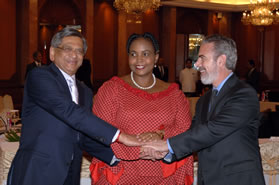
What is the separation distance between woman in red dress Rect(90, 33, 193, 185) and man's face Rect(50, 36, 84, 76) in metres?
0.33

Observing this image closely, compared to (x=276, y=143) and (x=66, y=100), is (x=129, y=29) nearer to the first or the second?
(x=276, y=143)

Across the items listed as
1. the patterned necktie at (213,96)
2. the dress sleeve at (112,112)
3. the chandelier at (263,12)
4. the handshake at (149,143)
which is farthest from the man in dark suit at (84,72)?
the patterned necktie at (213,96)

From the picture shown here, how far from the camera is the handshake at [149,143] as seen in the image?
269 cm

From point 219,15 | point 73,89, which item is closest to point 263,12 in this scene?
point 219,15

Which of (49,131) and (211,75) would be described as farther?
(211,75)

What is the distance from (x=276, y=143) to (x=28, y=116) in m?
2.32

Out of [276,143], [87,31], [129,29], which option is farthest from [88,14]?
[276,143]

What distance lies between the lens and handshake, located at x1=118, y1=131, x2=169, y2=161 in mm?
2688

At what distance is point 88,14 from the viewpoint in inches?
502

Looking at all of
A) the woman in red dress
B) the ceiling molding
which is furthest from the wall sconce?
the woman in red dress

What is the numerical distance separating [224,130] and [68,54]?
1.05 meters

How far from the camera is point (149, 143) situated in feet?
8.88

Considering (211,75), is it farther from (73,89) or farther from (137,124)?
(73,89)

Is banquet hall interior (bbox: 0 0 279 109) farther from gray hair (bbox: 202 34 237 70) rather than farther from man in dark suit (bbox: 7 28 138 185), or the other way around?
gray hair (bbox: 202 34 237 70)
